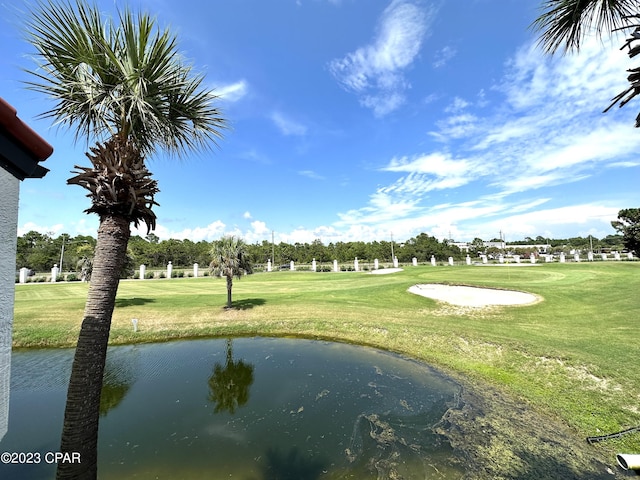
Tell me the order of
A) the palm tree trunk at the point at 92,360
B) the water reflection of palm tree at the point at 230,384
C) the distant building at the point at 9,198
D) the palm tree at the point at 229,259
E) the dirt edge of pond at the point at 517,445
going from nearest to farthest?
1. the distant building at the point at 9,198
2. the palm tree trunk at the point at 92,360
3. the dirt edge of pond at the point at 517,445
4. the water reflection of palm tree at the point at 230,384
5. the palm tree at the point at 229,259

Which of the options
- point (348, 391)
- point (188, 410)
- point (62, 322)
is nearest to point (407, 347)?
point (348, 391)

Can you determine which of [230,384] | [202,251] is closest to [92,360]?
[230,384]

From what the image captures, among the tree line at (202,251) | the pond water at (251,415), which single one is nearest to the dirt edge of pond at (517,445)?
the pond water at (251,415)

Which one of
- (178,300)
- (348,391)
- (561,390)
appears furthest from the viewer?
(178,300)

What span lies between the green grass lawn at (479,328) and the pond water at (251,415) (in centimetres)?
188

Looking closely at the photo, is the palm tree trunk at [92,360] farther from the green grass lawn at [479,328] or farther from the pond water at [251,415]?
the green grass lawn at [479,328]

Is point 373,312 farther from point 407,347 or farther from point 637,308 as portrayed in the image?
point 637,308

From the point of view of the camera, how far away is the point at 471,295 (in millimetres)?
19359

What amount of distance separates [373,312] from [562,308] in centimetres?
1002

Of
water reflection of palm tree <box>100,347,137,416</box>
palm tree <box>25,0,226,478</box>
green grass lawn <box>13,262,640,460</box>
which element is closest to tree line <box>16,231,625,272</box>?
green grass lawn <box>13,262,640,460</box>

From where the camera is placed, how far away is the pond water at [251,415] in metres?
5.38

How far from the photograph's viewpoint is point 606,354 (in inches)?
369

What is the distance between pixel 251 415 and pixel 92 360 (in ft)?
14.5

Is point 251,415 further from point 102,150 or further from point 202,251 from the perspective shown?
point 202,251
